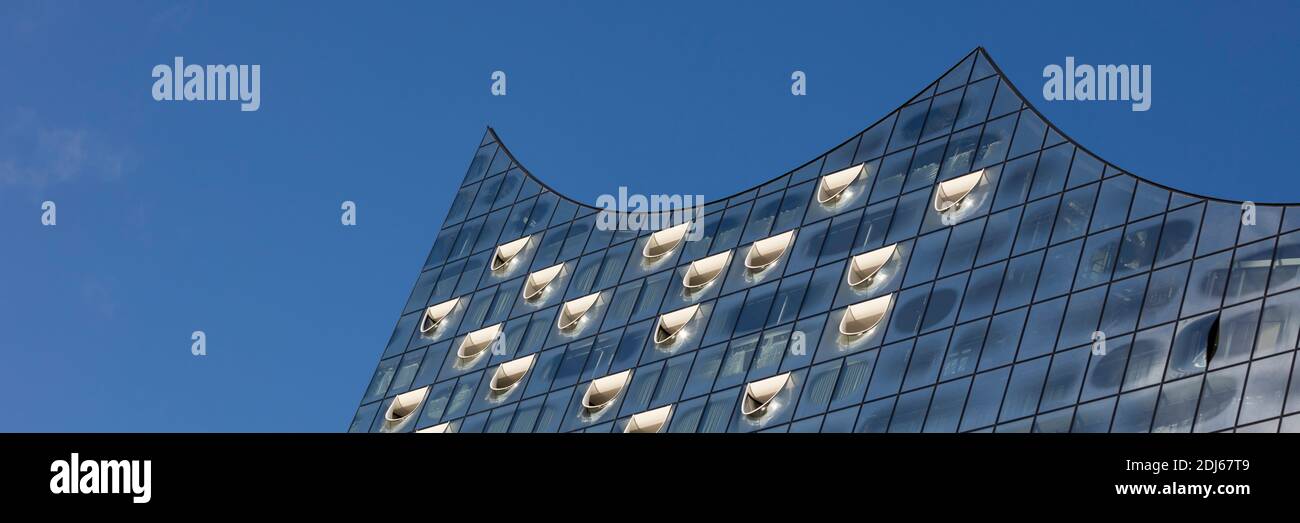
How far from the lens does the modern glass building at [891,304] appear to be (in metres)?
34.7

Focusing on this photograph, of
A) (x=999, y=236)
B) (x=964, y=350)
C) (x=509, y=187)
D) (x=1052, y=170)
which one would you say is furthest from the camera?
(x=509, y=187)

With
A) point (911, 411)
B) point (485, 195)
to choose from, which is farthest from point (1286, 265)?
point (485, 195)

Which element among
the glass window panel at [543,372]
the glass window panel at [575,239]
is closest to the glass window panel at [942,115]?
the glass window panel at [575,239]

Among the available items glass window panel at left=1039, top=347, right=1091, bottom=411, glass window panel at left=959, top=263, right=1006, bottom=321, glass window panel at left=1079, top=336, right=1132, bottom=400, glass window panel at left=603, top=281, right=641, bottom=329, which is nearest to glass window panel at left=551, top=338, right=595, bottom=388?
glass window panel at left=603, top=281, right=641, bottom=329

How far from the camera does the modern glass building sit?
34719mm

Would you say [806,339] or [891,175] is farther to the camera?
[891,175]

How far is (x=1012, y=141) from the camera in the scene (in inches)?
1708

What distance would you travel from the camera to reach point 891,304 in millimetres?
40500

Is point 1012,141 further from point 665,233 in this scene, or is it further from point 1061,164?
point 665,233

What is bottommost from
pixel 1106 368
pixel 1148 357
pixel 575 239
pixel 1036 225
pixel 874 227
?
pixel 1148 357

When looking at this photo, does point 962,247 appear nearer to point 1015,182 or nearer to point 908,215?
point 1015,182

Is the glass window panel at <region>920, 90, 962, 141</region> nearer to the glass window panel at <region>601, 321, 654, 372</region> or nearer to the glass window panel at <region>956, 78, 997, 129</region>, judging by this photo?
the glass window panel at <region>956, 78, 997, 129</region>
